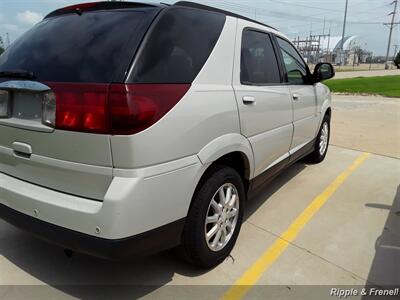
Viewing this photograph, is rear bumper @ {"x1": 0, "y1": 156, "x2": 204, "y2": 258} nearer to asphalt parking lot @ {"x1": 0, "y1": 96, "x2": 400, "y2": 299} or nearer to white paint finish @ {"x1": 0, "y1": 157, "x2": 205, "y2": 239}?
white paint finish @ {"x1": 0, "y1": 157, "x2": 205, "y2": 239}

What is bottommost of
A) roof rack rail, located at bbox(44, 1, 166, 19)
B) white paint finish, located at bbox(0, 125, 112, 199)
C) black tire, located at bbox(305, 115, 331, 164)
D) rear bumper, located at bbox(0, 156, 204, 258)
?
black tire, located at bbox(305, 115, 331, 164)

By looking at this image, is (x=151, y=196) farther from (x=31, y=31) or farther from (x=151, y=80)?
(x=31, y=31)

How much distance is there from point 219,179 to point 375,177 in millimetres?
3413

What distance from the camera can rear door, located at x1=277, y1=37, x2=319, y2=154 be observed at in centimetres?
411

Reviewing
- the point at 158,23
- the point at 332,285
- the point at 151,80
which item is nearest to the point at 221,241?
the point at 332,285

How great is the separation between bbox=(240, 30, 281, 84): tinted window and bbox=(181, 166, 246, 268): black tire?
2.62 ft

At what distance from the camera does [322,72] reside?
482 centimetres

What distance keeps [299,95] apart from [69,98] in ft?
9.27

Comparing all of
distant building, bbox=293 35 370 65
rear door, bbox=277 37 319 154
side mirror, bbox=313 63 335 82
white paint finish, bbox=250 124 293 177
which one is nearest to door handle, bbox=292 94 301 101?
rear door, bbox=277 37 319 154

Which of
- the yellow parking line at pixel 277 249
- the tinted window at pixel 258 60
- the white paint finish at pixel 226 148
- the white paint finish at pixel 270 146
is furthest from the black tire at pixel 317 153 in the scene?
the white paint finish at pixel 226 148

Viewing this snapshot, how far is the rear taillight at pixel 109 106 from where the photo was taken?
6.66ft

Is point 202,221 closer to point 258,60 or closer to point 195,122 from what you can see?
point 195,122

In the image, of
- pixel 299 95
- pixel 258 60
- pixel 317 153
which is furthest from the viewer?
pixel 317 153

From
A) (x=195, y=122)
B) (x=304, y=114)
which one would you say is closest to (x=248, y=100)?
(x=195, y=122)
